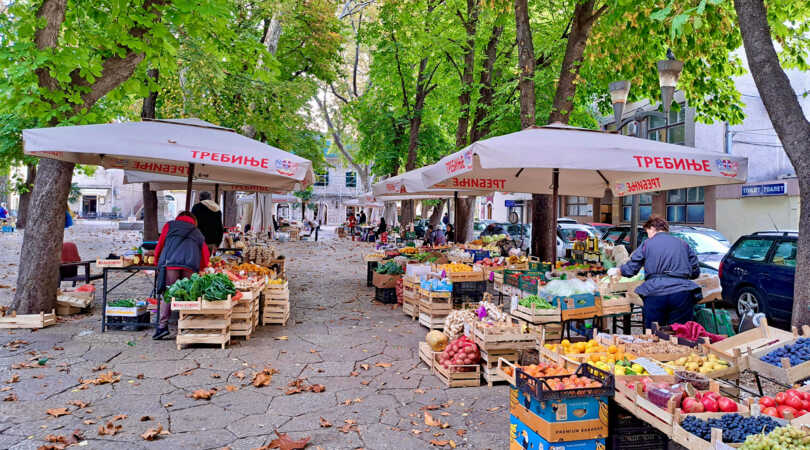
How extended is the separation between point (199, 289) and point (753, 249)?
9486mm

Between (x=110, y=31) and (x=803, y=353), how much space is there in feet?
30.4

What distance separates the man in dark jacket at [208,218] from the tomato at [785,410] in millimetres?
8445

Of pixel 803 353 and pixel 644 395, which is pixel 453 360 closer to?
pixel 644 395

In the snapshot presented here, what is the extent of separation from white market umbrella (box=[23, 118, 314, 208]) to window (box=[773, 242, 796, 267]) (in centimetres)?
814

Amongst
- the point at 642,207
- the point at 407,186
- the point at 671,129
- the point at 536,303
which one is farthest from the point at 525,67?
the point at 642,207

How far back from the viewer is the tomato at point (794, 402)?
3184 mm

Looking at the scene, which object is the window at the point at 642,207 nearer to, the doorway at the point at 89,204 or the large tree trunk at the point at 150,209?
the large tree trunk at the point at 150,209

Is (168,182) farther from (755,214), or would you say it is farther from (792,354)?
(755,214)

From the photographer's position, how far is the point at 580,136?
21.5 feet

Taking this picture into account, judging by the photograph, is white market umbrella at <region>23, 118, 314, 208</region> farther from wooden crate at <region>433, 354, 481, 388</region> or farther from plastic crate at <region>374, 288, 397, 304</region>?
wooden crate at <region>433, 354, 481, 388</region>

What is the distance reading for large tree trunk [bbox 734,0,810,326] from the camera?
17.5 feet

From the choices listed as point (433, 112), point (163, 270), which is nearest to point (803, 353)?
point (163, 270)

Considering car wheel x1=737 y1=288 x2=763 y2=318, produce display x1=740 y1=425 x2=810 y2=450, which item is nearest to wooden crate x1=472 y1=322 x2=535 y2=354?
produce display x1=740 y1=425 x2=810 y2=450

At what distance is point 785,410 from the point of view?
120 inches
